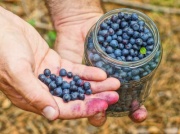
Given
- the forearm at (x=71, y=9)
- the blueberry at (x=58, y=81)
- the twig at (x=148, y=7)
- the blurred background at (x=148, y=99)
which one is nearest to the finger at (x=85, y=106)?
the blueberry at (x=58, y=81)

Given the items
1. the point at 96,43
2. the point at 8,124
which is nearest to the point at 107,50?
the point at 96,43

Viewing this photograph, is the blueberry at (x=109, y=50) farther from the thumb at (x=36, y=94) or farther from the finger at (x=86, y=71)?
the thumb at (x=36, y=94)

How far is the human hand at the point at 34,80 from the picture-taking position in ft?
6.37

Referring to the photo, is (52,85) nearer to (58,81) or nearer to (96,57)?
(58,81)

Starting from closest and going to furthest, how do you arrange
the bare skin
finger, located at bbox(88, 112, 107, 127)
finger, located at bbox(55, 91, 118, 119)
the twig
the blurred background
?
1. finger, located at bbox(55, 91, 118, 119)
2. finger, located at bbox(88, 112, 107, 127)
3. the bare skin
4. the blurred background
5. the twig

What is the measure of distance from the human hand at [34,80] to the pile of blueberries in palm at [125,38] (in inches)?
5.4

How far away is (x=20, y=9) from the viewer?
389cm

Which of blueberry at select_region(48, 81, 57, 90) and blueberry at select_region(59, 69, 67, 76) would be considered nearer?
blueberry at select_region(48, 81, 57, 90)

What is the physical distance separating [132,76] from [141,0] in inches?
83.4

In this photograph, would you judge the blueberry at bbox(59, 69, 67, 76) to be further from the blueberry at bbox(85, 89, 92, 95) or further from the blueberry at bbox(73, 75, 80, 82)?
the blueberry at bbox(85, 89, 92, 95)

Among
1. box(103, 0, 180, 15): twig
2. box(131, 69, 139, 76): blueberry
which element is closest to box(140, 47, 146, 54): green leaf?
box(131, 69, 139, 76): blueberry

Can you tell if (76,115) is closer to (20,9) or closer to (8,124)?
(8,124)

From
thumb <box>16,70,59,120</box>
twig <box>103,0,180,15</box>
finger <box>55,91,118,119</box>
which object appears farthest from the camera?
twig <box>103,0,180,15</box>

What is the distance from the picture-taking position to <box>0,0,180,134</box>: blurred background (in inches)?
128
